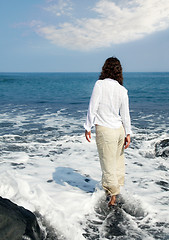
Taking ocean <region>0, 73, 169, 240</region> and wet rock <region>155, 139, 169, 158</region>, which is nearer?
ocean <region>0, 73, 169, 240</region>

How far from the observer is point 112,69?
3275 mm

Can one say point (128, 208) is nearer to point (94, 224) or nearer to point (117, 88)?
point (94, 224)

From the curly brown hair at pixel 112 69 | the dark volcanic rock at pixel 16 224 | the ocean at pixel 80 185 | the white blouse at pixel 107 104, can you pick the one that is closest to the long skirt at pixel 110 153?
the white blouse at pixel 107 104

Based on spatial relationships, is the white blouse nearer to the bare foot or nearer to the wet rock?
the bare foot

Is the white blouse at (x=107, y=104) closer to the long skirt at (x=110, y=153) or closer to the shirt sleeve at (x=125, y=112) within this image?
the shirt sleeve at (x=125, y=112)

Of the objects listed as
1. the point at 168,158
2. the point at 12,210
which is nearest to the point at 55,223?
the point at 12,210

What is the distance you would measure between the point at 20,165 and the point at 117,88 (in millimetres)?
3657

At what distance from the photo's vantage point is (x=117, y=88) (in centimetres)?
327

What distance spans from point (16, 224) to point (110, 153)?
5.20 feet

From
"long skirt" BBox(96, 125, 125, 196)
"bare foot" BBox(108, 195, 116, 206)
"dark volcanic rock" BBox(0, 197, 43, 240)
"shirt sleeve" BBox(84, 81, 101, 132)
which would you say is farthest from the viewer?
"bare foot" BBox(108, 195, 116, 206)

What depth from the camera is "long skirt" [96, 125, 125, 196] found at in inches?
132

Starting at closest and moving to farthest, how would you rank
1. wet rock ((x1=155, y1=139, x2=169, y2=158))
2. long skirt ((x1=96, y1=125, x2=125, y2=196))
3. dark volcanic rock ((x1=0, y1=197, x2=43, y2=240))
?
dark volcanic rock ((x1=0, y1=197, x2=43, y2=240)) < long skirt ((x1=96, y1=125, x2=125, y2=196)) < wet rock ((x1=155, y1=139, x2=169, y2=158))

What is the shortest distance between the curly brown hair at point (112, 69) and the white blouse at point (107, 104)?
0.23 feet

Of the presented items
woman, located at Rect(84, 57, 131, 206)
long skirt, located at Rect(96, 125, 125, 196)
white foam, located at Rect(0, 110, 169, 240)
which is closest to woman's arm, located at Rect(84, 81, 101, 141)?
woman, located at Rect(84, 57, 131, 206)
